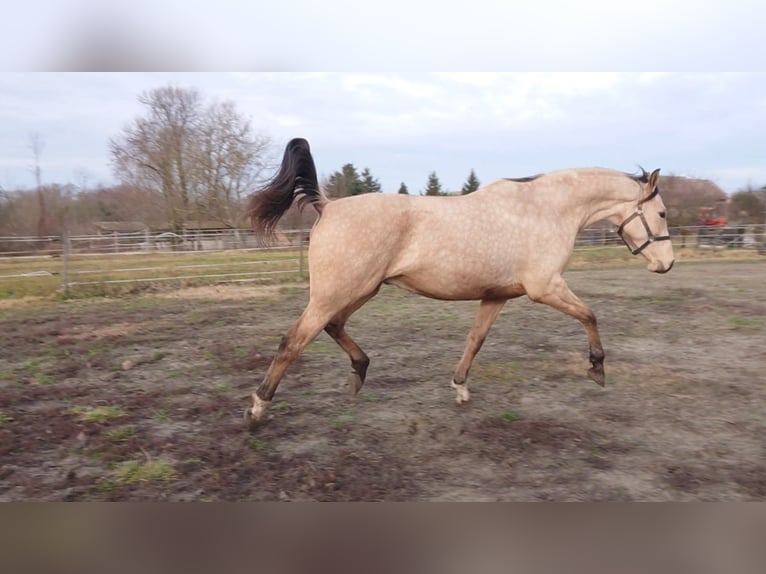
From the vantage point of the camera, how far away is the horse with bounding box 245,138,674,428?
115 inches

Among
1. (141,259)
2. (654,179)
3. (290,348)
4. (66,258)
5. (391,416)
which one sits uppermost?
(654,179)

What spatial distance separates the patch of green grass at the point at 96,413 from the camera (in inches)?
123

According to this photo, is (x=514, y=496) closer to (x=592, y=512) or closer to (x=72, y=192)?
(x=592, y=512)

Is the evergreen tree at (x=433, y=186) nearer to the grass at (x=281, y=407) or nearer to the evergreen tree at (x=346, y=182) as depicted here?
the evergreen tree at (x=346, y=182)

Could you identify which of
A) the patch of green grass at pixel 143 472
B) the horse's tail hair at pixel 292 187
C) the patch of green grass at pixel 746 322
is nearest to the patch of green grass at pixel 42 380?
the patch of green grass at pixel 143 472

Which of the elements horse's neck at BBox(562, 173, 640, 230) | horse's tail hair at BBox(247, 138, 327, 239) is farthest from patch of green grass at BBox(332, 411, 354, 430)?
horse's neck at BBox(562, 173, 640, 230)

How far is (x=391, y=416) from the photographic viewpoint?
3244 millimetres

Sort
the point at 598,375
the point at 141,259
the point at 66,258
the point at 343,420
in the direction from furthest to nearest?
the point at 141,259 → the point at 66,258 → the point at 598,375 → the point at 343,420

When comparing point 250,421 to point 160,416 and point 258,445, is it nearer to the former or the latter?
point 258,445

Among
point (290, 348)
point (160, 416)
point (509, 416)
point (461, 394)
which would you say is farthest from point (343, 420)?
point (160, 416)

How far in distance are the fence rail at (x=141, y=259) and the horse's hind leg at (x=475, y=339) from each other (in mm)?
6934

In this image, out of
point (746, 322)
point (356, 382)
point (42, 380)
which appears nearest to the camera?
point (356, 382)

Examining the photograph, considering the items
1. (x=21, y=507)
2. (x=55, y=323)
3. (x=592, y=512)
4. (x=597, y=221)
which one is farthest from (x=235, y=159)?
(x=592, y=512)

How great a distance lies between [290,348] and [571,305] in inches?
79.7
